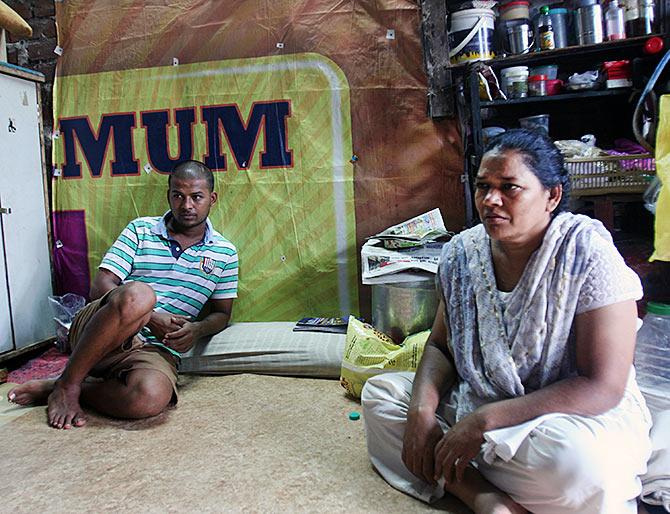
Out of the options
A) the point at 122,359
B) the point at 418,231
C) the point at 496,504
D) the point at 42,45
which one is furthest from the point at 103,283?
the point at 496,504

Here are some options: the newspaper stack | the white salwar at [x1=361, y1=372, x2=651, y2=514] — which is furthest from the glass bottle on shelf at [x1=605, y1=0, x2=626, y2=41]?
the white salwar at [x1=361, y1=372, x2=651, y2=514]

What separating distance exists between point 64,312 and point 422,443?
2.39m

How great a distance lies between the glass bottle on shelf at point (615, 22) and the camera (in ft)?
8.34

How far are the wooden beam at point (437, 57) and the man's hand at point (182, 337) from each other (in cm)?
151

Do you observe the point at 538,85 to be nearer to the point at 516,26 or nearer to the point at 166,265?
the point at 516,26

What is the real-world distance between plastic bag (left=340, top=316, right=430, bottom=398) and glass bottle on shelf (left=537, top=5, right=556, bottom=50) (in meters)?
1.33

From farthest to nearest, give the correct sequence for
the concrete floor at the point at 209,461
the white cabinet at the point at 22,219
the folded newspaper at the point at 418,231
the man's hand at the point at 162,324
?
the white cabinet at the point at 22,219 → the folded newspaper at the point at 418,231 → the man's hand at the point at 162,324 → the concrete floor at the point at 209,461

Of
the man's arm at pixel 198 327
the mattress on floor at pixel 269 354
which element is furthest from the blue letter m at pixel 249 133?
the mattress on floor at pixel 269 354

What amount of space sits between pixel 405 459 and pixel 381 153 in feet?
5.80

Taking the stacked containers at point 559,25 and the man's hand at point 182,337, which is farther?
the stacked containers at point 559,25

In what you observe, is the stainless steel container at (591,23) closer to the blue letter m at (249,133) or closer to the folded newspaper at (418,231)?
the folded newspaper at (418,231)

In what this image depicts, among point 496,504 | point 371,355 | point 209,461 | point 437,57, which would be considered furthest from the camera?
point 437,57

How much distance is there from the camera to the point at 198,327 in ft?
8.61

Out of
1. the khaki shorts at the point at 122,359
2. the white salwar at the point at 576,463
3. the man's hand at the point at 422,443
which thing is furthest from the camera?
the khaki shorts at the point at 122,359
